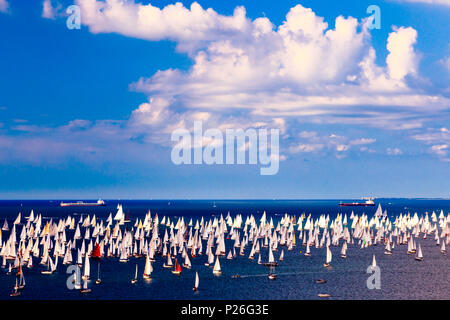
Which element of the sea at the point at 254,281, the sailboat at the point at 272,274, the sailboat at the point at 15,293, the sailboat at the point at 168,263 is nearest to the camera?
the sailboat at the point at 15,293

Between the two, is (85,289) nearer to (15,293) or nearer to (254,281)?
(15,293)

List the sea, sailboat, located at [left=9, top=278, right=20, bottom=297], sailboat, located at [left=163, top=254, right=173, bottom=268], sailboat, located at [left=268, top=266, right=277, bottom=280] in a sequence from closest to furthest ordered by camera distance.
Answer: sailboat, located at [left=9, top=278, right=20, bottom=297]
the sea
sailboat, located at [left=268, top=266, right=277, bottom=280]
sailboat, located at [left=163, top=254, right=173, bottom=268]

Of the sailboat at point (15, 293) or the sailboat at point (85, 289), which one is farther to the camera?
the sailboat at point (85, 289)

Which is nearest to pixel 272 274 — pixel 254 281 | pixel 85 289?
pixel 254 281

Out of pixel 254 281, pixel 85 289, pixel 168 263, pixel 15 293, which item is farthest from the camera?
pixel 168 263

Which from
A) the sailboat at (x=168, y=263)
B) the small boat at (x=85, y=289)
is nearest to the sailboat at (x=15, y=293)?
the small boat at (x=85, y=289)

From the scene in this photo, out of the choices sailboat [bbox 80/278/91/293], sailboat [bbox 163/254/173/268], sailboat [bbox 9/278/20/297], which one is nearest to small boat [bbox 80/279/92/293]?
sailboat [bbox 80/278/91/293]

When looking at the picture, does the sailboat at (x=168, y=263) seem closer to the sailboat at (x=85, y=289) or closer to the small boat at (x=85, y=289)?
the sailboat at (x=85, y=289)

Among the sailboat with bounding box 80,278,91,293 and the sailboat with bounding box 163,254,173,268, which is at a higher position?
the sailboat with bounding box 163,254,173,268

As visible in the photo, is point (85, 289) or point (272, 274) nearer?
point (85, 289)

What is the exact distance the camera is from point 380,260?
130500mm

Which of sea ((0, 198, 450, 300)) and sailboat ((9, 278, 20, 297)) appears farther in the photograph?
sea ((0, 198, 450, 300))

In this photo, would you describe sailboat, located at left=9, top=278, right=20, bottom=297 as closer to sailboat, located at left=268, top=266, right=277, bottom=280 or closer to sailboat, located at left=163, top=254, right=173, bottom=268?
sailboat, located at left=163, top=254, right=173, bottom=268
